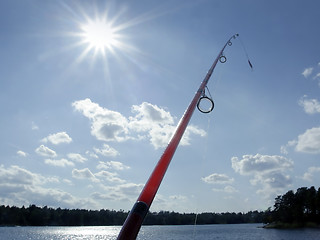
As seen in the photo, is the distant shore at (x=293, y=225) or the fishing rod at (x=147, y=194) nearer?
the fishing rod at (x=147, y=194)

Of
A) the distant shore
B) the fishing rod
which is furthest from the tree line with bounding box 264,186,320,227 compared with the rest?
the fishing rod

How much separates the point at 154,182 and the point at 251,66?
9.02 m

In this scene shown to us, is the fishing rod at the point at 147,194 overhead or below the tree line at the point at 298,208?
below

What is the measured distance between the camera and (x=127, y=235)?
2732 mm

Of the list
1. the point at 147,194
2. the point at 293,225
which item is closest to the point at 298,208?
the point at 293,225

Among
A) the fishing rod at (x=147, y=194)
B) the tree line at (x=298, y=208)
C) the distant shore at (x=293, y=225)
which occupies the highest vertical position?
the tree line at (x=298, y=208)

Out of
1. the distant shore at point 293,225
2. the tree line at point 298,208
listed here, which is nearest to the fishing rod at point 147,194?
the tree line at point 298,208

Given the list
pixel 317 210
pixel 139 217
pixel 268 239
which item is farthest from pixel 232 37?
pixel 317 210

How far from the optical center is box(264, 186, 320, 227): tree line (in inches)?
4503

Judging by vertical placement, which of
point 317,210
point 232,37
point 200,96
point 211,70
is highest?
point 317,210

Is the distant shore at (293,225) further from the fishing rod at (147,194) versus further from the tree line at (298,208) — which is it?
the fishing rod at (147,194)

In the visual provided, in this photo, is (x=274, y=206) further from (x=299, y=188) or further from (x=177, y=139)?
(x=177, y=139)

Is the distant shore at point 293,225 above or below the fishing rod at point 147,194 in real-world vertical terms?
above

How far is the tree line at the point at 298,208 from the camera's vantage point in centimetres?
11438
